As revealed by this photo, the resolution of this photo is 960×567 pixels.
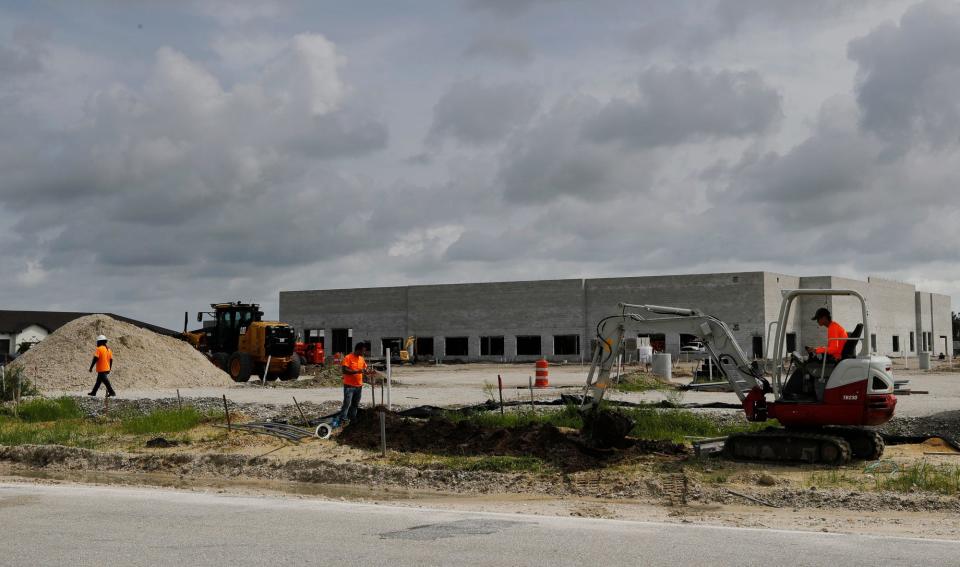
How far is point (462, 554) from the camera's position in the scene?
8.07 metres

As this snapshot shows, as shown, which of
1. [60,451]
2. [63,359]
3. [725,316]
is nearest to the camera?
[60,451]

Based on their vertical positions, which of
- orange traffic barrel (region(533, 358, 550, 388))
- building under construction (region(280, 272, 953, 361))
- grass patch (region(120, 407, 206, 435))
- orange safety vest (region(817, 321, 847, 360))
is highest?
building under construction (region(280, 272, 953, 361))

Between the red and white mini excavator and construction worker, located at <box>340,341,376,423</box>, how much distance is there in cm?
442

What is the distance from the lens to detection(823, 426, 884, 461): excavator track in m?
14.2

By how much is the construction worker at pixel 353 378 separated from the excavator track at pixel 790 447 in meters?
6.72

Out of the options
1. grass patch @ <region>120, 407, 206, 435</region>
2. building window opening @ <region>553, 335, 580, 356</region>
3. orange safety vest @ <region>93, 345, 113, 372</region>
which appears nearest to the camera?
grass patch @ <region>120, 407, 206, 435</region>

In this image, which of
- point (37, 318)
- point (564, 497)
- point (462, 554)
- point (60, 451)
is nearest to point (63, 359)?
point (60, 451)

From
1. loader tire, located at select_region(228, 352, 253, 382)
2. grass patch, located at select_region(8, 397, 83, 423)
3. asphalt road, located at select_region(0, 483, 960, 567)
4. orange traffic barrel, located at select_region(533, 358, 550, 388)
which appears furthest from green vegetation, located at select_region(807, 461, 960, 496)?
loader tire, located at select_region(228, 352, 253, 382)

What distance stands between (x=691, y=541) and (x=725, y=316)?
177ft

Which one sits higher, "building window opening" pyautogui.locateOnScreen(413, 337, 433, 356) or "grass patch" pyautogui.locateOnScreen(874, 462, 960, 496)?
"building window opening" pyautogui.locateOnScreen(413, 337, 433, 356)

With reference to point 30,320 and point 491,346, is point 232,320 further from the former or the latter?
point 30,320

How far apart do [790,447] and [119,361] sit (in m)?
27.3

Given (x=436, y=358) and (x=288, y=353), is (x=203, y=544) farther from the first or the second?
(x=436, y=358)

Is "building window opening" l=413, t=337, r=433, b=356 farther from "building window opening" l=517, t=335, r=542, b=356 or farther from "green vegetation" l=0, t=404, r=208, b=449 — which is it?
"green vegetation" l=0, t=404, r=208, b=449
